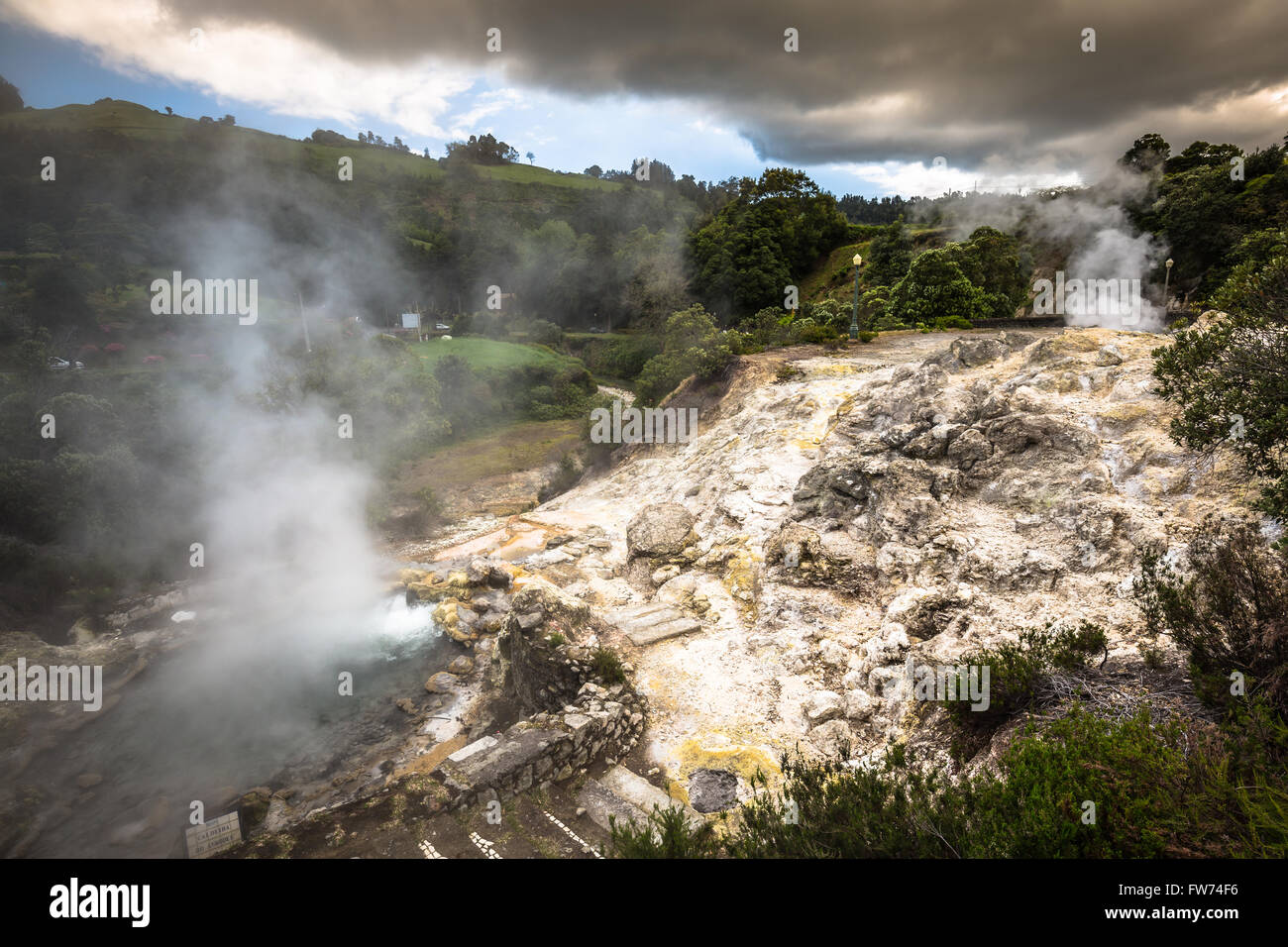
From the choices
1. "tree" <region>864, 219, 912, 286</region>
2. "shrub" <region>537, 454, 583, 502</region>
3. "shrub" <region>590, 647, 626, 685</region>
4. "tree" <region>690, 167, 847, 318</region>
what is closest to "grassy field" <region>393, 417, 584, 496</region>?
"shrub" <region>537, 454, 583, 502</region>

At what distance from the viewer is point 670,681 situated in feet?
28.3

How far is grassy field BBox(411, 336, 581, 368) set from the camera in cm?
3518

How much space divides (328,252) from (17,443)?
27.7 meters

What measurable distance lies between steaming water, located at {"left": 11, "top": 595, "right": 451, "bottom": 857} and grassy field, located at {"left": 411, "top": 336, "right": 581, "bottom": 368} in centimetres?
2475

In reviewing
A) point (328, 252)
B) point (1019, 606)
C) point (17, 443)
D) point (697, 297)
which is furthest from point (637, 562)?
point (697, 297)

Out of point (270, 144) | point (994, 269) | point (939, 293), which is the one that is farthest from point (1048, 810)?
point (270, 144)

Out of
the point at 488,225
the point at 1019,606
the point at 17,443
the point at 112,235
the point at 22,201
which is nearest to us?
the point at 1019,606

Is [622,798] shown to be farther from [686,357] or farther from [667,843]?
[686,357]

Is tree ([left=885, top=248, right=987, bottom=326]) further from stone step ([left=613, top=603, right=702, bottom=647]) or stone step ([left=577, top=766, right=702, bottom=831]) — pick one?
stone step ([left=577, top=766, right=702, bottom=831])

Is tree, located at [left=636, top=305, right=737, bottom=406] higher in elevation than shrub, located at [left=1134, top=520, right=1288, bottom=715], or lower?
higher

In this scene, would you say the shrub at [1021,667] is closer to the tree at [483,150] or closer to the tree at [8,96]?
the tree at [8,96]

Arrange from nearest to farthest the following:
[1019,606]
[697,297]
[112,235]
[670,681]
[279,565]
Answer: [1019,606]
[670,681]
[279,565]
[112,235]
[697,297]
